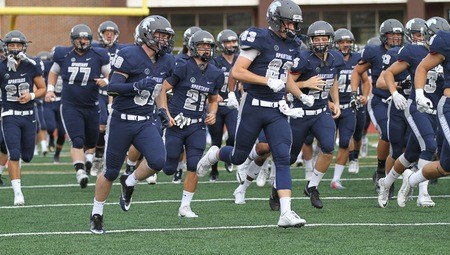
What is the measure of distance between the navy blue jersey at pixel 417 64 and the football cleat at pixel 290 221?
2070mm

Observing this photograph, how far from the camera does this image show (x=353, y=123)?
12.5m

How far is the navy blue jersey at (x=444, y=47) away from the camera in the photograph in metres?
8.56

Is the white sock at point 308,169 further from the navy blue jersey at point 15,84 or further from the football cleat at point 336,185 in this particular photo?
the navy blue jersey at point 15,84

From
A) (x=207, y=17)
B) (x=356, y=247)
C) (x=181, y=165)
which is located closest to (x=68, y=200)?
(x=181, y=165)

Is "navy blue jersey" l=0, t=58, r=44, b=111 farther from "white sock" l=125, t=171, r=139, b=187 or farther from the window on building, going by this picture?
the window on building

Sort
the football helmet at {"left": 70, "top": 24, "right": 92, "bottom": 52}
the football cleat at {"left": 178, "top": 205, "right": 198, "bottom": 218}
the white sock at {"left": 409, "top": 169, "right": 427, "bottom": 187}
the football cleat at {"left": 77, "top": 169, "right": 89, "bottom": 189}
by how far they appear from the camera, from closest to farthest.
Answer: the white sock at {"left": 409, "top": 169, "right": 427, "bottom": 187} < the football cleat at {"left": 178, "top": 205, "right": 198, "bottom": 218} < the football cleat at {"left": 77, "top": 169, "right": 89, "bottom": 189} < the football helmet at {"left": 70, "top": 24, "right": 92, "bottom": 52}

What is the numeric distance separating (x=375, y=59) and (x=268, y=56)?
3388 millimetres

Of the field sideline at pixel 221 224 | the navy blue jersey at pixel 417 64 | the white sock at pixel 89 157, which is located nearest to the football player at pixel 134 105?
the field sideline at pixel 221 224

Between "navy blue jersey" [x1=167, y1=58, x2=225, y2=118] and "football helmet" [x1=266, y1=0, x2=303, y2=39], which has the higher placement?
"football helmet" [x1=266, y1=0, x2=303, y2=39]

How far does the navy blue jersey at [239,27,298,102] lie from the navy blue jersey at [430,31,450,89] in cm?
109

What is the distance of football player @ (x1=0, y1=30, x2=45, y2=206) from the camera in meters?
11.4

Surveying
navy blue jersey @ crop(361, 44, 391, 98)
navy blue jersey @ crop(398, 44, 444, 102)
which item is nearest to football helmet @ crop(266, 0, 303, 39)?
navy blue jersey @ crop(398, 44, 444, 102)

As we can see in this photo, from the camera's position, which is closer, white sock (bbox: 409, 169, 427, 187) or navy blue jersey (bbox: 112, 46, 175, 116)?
navy blue jersey (bbox: 112, 46, 175, 116)

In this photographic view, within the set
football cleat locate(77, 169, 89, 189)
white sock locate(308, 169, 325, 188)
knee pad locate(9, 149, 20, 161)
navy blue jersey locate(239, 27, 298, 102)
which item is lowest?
football cleat locate(77, 169, 89, 189)
